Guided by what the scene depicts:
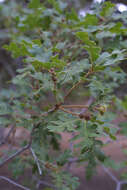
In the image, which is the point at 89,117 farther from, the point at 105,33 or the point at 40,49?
the point at 105,33

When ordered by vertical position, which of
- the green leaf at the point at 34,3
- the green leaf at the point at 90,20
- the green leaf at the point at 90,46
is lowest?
the green leaf at the point at 90,46

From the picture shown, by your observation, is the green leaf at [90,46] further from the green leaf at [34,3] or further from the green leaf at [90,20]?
the green leaf at [34,3]

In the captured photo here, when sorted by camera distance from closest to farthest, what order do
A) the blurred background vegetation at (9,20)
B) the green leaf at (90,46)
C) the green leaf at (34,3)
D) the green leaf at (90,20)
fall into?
the green leaf at (90,46) < the green leaf at (90,20) < the green leaf at (34,3) < the blurred background vegetation at (9,20)

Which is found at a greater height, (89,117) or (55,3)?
(55,3)

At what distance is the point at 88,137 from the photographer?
1013mm

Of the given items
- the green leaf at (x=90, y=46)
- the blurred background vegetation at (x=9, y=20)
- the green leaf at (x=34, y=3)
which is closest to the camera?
the green leaf at (x=90, y=46)

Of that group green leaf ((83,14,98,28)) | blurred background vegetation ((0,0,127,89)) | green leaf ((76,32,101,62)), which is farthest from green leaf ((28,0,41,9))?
blurred background vegetation ((0,0,127,89))

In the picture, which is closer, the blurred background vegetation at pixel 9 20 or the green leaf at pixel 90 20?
the green leaf at pixel 90 20

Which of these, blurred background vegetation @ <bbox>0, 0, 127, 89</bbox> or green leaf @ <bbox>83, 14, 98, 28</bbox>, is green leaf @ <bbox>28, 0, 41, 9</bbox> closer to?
green leaf @ <bbox>83, 14, 98, 28</bbox>

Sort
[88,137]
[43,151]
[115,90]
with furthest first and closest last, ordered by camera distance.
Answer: [115,90] → [43,151] → [88,137]

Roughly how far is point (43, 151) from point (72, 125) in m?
0.36

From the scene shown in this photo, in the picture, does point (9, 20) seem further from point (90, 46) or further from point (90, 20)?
point (90, 46)

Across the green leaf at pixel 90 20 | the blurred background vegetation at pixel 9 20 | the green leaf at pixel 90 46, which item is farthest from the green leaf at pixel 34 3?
the blurred background vegetation at pixel 9 20

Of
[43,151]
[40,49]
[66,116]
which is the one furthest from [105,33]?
[43,151]
